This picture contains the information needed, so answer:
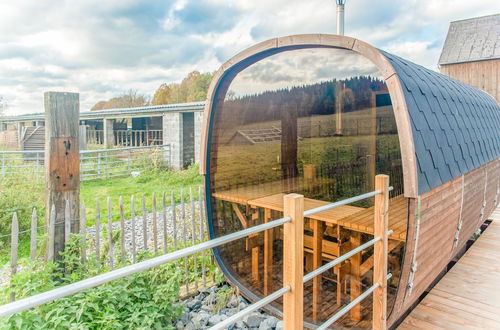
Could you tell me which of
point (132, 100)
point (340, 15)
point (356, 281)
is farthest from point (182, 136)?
point (132, 100)

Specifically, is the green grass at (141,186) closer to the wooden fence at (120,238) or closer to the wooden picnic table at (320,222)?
the wooden fence at (120,238)

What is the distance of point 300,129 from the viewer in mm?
→ 3441

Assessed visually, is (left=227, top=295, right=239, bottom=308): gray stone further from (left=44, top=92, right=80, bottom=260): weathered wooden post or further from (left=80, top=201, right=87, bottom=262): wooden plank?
→ (left=44, top=92, right=80, bottom=260): weathered wooden post

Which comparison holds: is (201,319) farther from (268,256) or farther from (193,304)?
(268,256)

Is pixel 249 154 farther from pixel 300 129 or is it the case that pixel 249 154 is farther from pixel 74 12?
pixel 74 12

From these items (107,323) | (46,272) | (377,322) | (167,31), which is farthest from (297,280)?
(167,31)

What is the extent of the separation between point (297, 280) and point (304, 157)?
7.16 feet

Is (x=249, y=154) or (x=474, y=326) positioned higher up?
(x=249, y=154)

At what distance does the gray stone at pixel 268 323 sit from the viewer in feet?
9.13

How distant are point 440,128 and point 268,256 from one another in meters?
1.82

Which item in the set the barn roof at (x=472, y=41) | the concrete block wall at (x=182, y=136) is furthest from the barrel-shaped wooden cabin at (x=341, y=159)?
the concrete block wall at (x=182, y=136)

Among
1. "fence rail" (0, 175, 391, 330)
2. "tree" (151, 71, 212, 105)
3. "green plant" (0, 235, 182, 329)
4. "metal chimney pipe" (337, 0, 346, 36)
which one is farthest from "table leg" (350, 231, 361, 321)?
"tree" (151, 71, 212, 105)

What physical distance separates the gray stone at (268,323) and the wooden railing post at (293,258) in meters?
1.49

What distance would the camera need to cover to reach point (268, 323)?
2.83 metres
